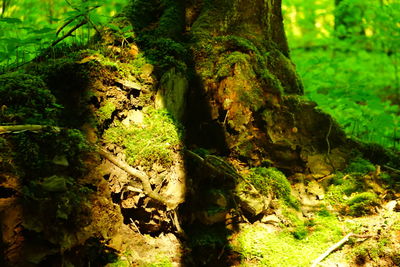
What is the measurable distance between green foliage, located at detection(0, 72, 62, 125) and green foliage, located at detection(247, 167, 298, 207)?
81.2 inches

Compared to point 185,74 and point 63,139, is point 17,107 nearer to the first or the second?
point 63,139

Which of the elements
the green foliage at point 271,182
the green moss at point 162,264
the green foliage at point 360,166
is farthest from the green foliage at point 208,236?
the green foliage at point 360,166

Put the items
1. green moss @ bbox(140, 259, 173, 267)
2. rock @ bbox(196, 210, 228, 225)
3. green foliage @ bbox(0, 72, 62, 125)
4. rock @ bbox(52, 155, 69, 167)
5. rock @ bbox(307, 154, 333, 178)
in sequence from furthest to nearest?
rock @ bbox(307, 154, 333, 178) < rock @ bbox(196, 210, 228, 225) < green moss @ bbox(140, 259, 173, 267) < green foliage @ bbox(0, 72, 62, 125) < rock @ bbox(52, 155, 69, 167)

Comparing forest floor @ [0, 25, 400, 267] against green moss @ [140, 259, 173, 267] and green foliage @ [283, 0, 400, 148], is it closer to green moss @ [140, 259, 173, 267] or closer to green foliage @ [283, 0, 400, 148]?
green moss @ [140, 259, 173, 267]

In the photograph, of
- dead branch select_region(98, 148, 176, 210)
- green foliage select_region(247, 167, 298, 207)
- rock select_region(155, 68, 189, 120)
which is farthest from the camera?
green foliage select_region(247, 167, 298, 207)

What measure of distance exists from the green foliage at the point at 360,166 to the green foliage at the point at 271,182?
1.01m

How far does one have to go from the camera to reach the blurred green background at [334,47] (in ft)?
10.3

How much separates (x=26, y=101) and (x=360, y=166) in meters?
3.85

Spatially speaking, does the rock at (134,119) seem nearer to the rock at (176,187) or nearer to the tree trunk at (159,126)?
the tree trunk at (159,126)

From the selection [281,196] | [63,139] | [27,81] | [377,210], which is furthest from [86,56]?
[377,210]

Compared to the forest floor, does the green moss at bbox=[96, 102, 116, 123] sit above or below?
above

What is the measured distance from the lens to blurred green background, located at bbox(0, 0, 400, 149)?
3128mm

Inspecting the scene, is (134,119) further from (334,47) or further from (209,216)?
(334,47)

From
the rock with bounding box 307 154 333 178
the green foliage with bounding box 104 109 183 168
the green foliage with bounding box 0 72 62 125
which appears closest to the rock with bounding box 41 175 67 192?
the green foliage with bounding box 0 72 62 125
